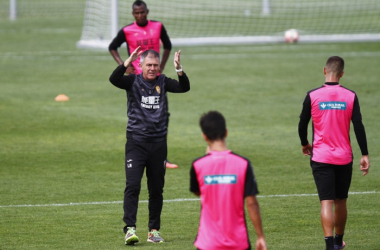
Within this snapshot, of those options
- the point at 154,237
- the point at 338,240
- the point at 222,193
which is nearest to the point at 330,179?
the point at 338,240

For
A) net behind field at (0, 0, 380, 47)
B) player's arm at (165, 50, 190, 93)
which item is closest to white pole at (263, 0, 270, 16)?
net behind field at (0, 0, 380, 47)

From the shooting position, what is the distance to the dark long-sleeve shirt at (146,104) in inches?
358

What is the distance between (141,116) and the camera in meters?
9.11

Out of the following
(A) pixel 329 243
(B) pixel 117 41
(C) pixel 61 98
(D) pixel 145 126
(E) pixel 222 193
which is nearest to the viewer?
(E) pixel 222 193

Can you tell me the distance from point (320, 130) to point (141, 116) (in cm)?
199

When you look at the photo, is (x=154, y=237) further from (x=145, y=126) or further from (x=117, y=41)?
(x=117, y=41)

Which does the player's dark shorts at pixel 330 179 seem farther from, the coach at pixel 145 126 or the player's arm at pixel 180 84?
the coach at pixel 145 126

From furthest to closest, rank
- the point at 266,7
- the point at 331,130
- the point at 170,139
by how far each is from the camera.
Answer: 1. the point at 266,7
2. the point at 170,139
3. the point at 331,130

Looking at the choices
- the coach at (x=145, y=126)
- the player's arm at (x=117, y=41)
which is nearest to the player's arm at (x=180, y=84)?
the coach at (x=145, y=126)

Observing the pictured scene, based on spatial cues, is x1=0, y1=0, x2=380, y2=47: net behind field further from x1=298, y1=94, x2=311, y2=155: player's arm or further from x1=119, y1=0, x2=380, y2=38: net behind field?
x1=298, y1=94, x2=311, y2=155: player's arm

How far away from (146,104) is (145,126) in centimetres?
24

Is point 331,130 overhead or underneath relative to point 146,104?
underneath

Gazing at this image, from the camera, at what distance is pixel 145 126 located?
9.09 metres

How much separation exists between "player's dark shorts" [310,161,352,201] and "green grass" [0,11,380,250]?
2.29ft
